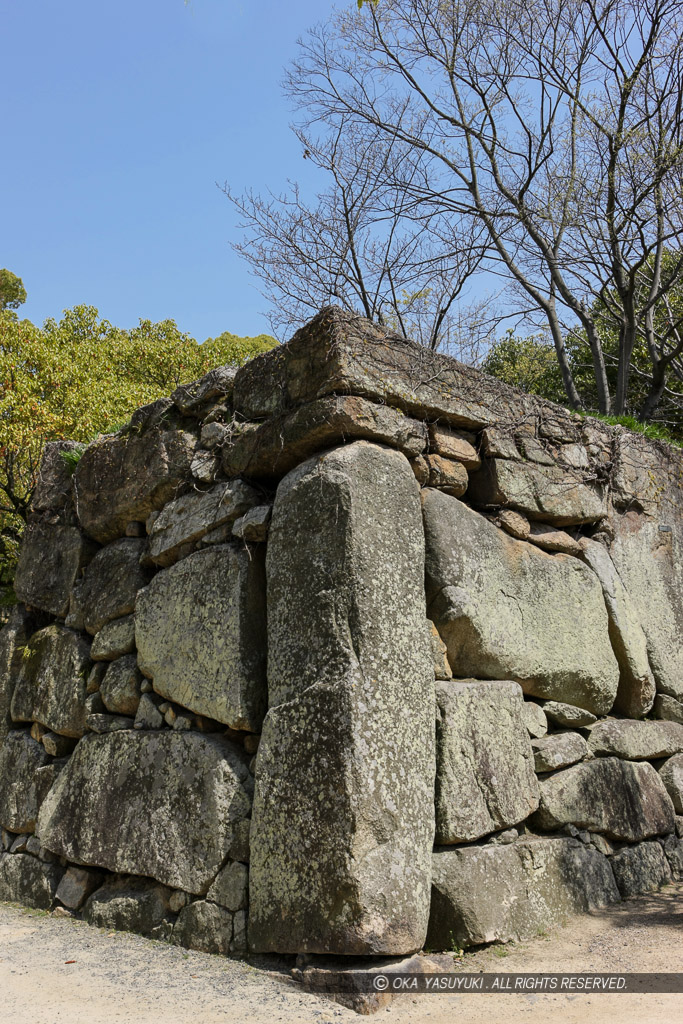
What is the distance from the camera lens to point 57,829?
184 inches

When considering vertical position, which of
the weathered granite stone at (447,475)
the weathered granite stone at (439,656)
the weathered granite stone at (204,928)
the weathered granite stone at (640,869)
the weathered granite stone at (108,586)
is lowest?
the weathered granite stone at (204,928)

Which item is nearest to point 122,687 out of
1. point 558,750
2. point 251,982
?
point 251,982

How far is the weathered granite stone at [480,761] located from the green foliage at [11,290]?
806 inches

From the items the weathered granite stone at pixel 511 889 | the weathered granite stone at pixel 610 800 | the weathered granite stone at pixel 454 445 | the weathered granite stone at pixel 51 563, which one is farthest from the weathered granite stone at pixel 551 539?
the weathered granite stone at pixel 51 563

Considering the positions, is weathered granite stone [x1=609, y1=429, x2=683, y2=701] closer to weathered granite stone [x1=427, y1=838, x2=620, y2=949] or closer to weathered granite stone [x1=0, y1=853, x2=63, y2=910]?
weathered granite stone [x1=427, y1=838, x2=620, y2=949]

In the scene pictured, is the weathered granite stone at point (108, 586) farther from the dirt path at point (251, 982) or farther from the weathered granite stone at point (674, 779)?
the weathered granite stone at point (674, 779)

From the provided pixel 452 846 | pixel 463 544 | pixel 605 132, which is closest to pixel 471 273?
pixel 605 132

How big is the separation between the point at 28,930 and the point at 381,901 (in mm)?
2144

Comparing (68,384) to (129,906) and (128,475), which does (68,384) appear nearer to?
(128,475)

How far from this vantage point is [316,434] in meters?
4.13

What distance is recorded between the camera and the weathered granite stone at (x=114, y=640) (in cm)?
488

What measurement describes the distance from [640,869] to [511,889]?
4.10 ft

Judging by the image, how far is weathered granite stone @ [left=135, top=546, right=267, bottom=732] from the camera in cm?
409

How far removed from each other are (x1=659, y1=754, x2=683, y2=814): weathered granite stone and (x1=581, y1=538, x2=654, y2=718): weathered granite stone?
365 millimetres
